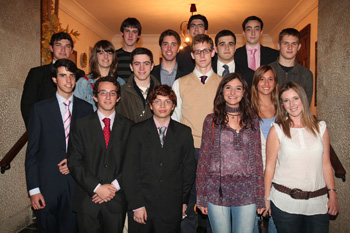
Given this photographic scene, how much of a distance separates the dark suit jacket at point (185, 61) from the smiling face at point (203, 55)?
A: 0.53 meters

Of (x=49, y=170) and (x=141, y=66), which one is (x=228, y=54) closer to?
(x=141, y=66)

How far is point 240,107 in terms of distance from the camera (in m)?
2.17

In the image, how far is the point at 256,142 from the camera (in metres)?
2.06

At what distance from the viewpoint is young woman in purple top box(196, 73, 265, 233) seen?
6.54 ft

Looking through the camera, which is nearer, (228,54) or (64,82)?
(64,82)

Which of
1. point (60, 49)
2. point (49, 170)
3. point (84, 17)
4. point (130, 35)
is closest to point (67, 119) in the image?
point (49, 170)

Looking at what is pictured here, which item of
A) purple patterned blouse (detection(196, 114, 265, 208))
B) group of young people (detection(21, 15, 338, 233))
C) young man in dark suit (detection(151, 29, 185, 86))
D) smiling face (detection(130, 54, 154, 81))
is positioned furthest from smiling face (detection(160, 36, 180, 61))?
purple patterned blouse (detection(196, 114, 265, 208))

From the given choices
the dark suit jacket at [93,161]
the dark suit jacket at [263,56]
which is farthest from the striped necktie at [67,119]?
the dark suit jacket at [263,56]

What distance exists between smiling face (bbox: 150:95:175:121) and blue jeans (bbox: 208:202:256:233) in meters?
0.76

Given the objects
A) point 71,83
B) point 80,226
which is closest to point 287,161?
point 80,226

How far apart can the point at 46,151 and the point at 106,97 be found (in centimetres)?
62

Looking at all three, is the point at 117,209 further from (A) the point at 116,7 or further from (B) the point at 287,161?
(A) the point at 116,7

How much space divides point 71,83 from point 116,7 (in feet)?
17.1

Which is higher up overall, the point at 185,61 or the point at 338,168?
the point at 185,61
